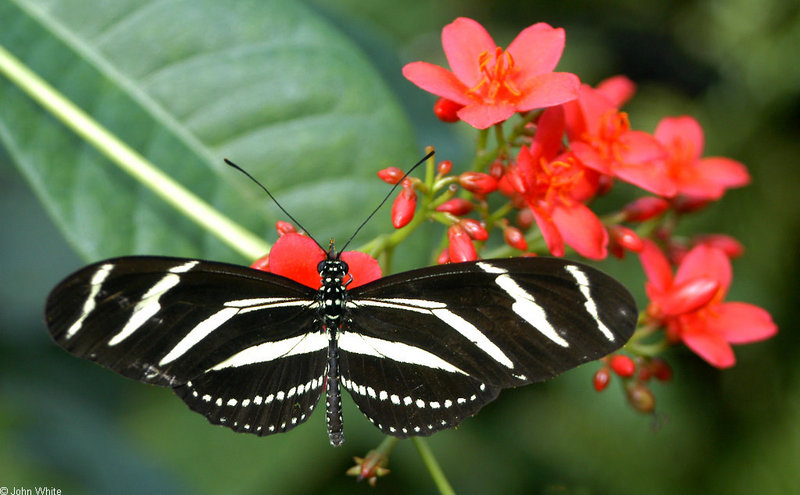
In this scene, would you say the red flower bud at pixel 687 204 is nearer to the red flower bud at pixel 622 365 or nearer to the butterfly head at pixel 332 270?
the red flower bud at pixel 622 365

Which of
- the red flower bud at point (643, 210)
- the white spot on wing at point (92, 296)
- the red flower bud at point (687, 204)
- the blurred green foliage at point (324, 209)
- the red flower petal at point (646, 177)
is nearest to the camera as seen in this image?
the white spot on wing at point (92, 296)

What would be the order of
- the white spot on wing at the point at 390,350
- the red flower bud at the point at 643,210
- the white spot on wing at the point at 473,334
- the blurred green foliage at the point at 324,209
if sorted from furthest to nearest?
1. the red flower bud at the point at 643,210
2. the blurred green foliage at the point at 324,209
3. the white spot on wing at the point at 390,350
4. the white spot on wing at the point at 473,334

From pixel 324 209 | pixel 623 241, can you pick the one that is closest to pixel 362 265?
pixel 324 209

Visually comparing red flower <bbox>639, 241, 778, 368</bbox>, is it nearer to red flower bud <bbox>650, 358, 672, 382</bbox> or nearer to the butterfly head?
red flower bud <bbox>650, 358, 672, 382</bbox>

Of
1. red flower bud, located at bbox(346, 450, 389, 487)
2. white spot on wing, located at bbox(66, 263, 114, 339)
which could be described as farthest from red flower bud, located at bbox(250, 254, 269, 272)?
red flower bud, located at bbox(346, 450, 389, 487)

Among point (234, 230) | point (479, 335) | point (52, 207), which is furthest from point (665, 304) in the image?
point (52, 207)

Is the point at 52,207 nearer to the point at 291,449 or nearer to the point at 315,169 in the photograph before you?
the point at 315,169

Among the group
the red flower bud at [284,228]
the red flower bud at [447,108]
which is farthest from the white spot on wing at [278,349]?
the red flower bud at [447,108]
